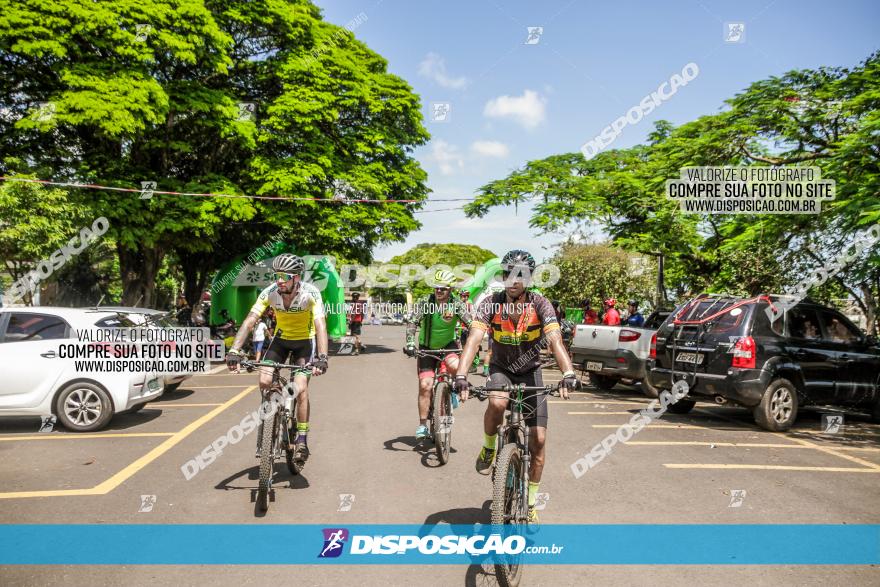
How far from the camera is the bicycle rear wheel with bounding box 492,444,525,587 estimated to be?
3812mm

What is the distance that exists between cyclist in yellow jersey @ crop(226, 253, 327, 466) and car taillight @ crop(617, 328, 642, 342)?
7.20 meters

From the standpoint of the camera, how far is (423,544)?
15.0 ft

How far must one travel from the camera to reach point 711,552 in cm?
452

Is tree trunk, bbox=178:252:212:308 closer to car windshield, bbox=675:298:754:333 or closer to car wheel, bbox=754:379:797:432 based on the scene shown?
car windshield, bbox=675:298:754:333

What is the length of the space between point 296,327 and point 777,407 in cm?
724

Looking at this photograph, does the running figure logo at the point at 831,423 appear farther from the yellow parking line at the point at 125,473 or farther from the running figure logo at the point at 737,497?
the yellow parking line at the point at 125,473

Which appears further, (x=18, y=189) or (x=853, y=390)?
(x=18, y=189)

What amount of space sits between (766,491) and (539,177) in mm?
14895

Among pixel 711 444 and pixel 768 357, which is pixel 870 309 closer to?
pixel 768 357

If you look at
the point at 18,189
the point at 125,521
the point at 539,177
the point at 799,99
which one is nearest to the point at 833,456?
the point at 799,99

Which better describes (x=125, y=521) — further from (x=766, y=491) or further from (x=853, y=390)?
(x=853, y=390)

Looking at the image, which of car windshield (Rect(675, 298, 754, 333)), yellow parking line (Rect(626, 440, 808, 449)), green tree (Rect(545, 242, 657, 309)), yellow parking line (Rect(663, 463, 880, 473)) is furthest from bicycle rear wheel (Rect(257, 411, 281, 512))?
green tree (Rect(545, 242, 657, 309))

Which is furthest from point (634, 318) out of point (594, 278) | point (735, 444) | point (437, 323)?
point (437, 323)

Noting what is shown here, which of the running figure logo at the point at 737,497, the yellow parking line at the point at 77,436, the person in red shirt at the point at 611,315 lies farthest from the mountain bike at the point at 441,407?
the person in red shirt at the point at 611,315
